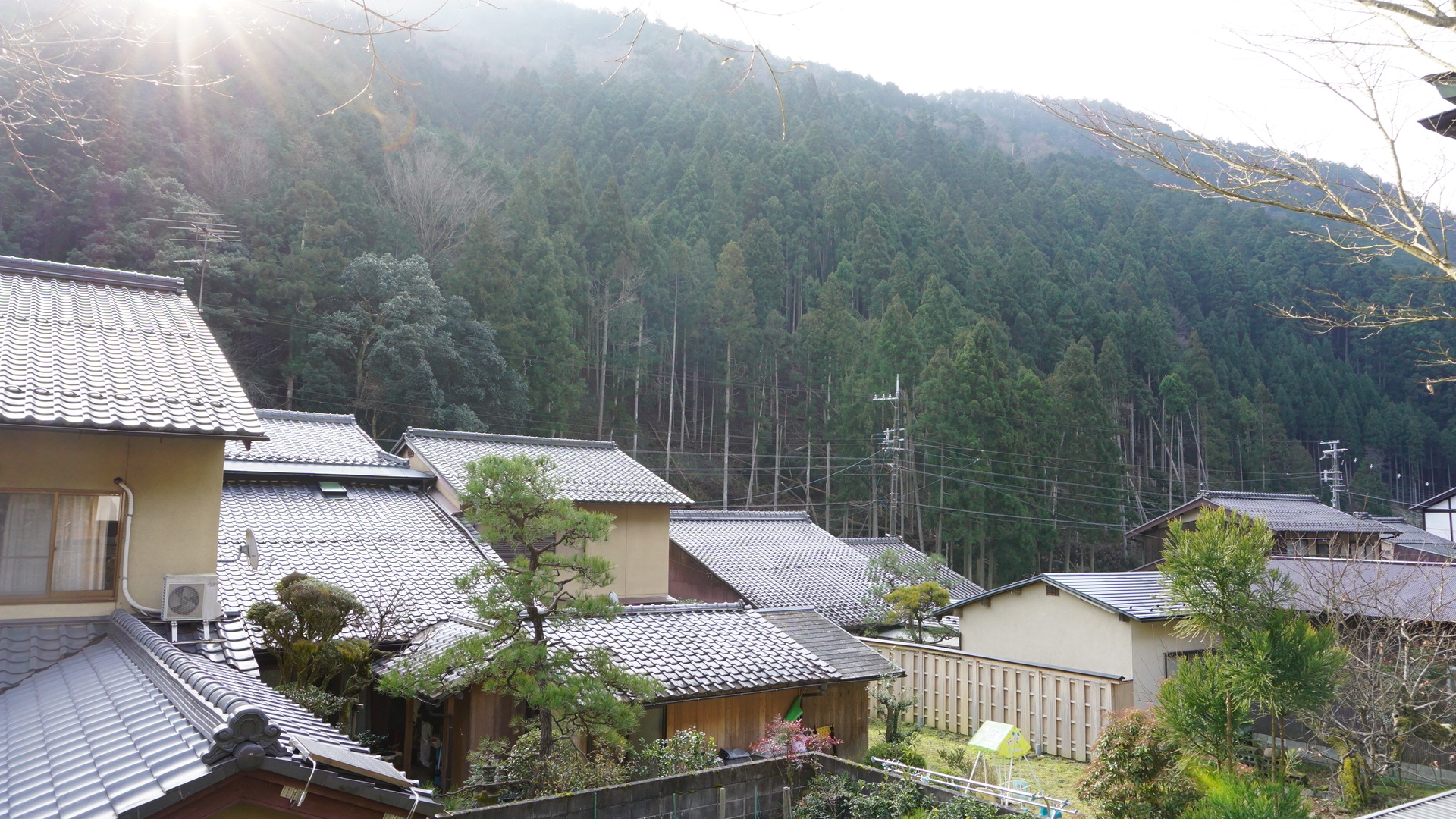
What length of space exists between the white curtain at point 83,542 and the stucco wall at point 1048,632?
11.3 meters

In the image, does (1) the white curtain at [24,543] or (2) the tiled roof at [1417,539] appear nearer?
(1) the white curtain at [24,543]

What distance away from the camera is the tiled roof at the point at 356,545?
10.4m

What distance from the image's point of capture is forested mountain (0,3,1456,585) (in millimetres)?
25312

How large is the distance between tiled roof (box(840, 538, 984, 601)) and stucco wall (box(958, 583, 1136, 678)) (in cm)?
586

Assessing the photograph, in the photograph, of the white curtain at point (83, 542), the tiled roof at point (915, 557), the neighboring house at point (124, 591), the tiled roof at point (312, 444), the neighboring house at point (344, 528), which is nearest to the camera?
the neighboring house at point (124, 591)

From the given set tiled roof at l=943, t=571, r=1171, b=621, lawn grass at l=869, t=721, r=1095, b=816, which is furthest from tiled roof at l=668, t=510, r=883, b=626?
lawn grass at l=869, t=721, r=1095, b=816

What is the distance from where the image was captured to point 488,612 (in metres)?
7.83

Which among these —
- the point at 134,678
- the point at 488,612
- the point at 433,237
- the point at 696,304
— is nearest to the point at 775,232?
the point at 696,304

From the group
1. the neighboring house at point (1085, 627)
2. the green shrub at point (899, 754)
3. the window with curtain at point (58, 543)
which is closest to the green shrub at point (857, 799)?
the green shrub at point (899, 754)

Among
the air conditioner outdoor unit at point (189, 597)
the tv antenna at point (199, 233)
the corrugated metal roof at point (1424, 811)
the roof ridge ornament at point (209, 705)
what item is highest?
the tv antenna at point (199, 233)

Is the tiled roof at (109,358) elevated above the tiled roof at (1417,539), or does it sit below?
above

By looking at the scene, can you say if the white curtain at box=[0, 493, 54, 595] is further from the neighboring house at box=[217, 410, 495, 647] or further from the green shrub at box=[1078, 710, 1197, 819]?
the green shrub at box=[1078, 710, 1197, 819]

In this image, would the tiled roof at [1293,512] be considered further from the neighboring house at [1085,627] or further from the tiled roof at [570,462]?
the tiled roof at [570,462]

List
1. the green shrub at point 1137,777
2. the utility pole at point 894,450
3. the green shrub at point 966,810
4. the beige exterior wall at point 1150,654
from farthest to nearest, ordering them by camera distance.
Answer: the utility pole at point 894,450 → the beige exterior wall at point 1150,654 → the green shrub at point 966,810 → the green shrub at point 1137,777
